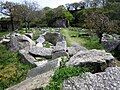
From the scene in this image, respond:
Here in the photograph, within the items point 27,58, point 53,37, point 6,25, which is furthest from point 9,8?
point 27,58

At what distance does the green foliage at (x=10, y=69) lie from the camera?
14139mm

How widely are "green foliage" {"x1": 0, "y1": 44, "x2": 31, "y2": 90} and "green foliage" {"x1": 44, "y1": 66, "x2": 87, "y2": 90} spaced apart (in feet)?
17.3

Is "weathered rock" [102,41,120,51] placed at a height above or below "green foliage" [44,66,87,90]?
below

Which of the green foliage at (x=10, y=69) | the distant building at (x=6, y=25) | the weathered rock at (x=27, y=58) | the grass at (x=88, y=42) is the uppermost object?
the weathered rock at (x=27, y=58)

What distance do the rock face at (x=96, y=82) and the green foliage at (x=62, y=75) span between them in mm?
260

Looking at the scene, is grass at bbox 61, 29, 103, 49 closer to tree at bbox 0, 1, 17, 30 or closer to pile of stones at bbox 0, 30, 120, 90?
pile of stones at bbox 0, 30, 120, 90

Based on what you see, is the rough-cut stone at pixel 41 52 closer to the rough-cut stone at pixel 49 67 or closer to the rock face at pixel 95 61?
the rough-cut stone at pixel 49 67

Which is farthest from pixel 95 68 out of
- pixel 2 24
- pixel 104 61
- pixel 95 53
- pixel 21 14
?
pixel 2 24

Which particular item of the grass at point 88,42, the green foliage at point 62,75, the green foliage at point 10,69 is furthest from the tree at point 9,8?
the green foliage at point 62,75

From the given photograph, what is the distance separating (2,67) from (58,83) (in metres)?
9.25

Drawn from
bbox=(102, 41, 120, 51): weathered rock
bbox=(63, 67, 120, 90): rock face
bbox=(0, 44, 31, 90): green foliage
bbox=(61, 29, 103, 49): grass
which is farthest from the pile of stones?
bbox=(61, 29, 103, 49): grass

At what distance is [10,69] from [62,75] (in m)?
7.41

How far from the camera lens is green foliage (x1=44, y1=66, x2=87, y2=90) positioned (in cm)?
818

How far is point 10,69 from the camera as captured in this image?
1566 centimetres
